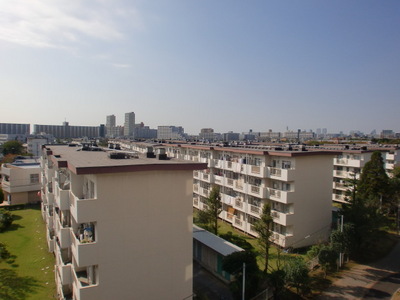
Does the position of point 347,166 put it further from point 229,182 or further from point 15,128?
point 15,128

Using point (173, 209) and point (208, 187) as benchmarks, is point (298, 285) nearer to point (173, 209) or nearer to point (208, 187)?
point (173, 209)

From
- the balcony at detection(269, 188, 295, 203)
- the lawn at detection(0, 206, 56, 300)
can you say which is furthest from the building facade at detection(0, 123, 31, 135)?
the balcony at detection(269, 188, 295, 203)

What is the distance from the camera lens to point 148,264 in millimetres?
11250

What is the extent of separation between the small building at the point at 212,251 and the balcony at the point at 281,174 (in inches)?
252

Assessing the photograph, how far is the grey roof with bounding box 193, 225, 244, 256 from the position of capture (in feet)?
56.1

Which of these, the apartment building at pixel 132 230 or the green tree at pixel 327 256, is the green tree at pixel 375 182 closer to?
the green tree at pixel 327 256

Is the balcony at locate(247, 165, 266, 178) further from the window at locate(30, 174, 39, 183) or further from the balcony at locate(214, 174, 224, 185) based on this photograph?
the window at locate(30, 174, 39, 183)

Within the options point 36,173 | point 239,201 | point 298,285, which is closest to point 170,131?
point 36,173

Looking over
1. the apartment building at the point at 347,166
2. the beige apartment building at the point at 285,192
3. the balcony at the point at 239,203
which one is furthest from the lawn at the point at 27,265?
the apartment building at the point at 347,166

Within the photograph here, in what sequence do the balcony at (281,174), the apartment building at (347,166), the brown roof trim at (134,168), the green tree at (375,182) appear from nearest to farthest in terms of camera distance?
the brown roof trim at (134,168) < the balcony at (281,174) < the green tree at (375,182) < the apartment building at (347,166)

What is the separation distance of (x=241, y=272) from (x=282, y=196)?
871 centimetres

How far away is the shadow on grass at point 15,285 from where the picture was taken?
50.2 ft

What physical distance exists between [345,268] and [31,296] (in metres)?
18.5

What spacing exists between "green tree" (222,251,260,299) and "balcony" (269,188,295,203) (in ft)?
25.1
